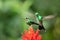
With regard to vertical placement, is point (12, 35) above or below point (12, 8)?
→ below

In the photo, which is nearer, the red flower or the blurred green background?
the red flower

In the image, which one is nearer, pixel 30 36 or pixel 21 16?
pixel 30 36

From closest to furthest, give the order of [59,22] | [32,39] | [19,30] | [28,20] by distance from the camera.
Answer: [32,39] < [28,20] < [59,22] < [19,30]

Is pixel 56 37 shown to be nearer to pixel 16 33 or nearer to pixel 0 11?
pixel 16 33

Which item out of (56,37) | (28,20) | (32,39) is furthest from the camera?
(56,37)

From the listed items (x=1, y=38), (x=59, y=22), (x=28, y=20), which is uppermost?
(x=28, y=20)

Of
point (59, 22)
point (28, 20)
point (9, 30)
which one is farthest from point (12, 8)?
point (28, 20)

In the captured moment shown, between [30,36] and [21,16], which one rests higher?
[30,36]

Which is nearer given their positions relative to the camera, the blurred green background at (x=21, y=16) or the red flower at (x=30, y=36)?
the red flower at (x=30, y=36)
